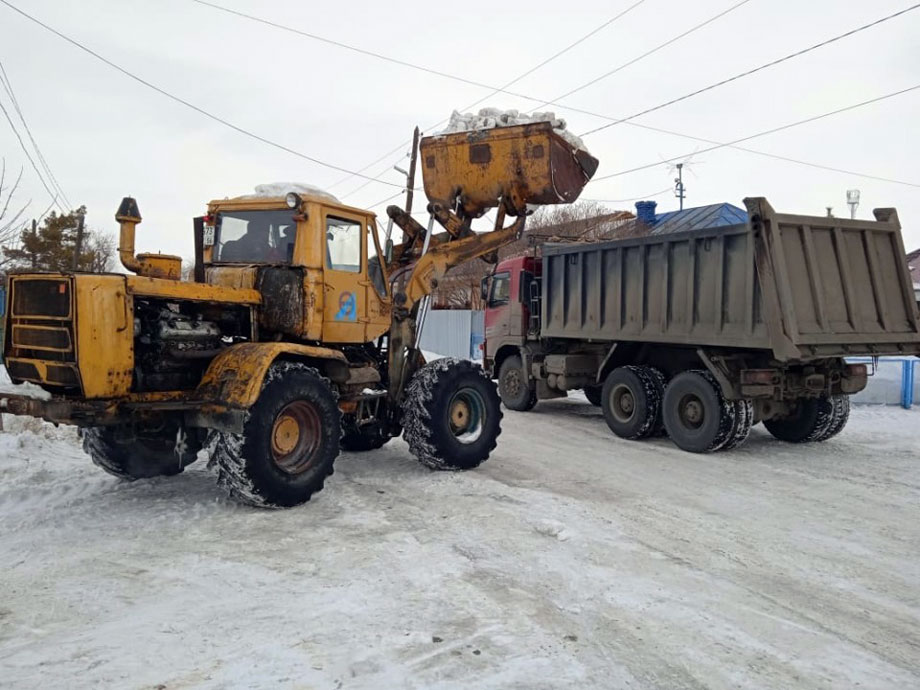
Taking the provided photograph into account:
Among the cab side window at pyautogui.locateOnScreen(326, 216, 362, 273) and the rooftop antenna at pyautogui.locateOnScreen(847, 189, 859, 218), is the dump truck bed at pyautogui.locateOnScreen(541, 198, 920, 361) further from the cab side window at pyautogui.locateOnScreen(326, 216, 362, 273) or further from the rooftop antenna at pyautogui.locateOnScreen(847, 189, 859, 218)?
the rooftop antenna at pyautogui.locateOnScreen(847, 189, 859, 218)

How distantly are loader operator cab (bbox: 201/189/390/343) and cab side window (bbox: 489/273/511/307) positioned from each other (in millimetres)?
5903

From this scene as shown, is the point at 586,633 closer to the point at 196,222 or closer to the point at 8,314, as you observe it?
the point at 8,314

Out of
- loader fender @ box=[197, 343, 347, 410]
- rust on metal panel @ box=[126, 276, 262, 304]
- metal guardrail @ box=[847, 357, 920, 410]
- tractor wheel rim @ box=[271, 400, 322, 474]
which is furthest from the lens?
metal guardrail @ box=[847, 357, 920, 410]

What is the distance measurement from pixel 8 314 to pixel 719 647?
5.58 m

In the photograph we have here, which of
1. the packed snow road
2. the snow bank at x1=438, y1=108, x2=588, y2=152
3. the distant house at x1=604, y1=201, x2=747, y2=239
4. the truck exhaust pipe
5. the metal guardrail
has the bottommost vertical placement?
the packed snow road

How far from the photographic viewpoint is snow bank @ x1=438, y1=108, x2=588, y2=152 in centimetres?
794

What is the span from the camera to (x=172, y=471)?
7.09m

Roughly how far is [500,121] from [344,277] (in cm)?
261

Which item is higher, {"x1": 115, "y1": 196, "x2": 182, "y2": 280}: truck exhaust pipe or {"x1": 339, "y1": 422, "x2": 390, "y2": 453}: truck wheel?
{"x1": 115, "y1": 196, "x2": 182, "y2": 280}: truck exhaust pipe

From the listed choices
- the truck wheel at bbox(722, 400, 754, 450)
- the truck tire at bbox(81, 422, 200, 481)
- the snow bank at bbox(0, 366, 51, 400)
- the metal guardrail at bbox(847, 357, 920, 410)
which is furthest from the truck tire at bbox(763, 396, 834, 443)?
the snow bank at bbox(0, 366, 51, 400)

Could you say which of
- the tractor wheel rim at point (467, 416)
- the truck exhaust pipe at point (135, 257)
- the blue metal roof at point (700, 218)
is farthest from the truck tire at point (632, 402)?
the blue metal roof at point (700, 218)

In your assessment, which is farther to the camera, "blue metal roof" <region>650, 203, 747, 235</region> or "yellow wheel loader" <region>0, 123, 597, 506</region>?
"blue metal roof" <region>650, 203, 747, 235</region>

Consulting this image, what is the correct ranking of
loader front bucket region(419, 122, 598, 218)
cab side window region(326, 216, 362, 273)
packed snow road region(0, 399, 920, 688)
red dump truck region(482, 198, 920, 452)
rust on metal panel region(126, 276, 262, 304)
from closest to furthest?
1. packed snow road region(0, 399, 920, 688)
2. rust on metal panel region(126, 276, 262, 304)
3. cab side window region(326, 216, 362, 273)
4. loader front bucket region(419, 122, 598, 218)
5. red dump truck region(482, 198, 920, 452)

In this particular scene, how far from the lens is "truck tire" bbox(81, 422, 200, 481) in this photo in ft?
21.0
